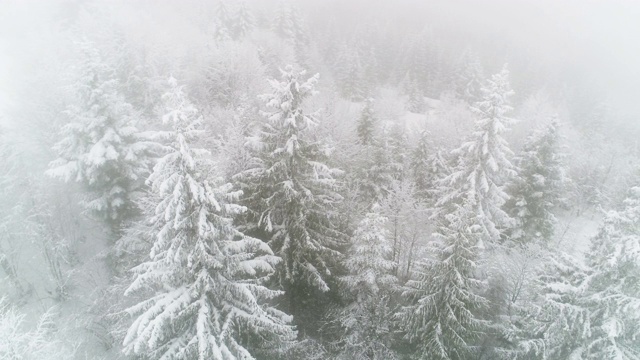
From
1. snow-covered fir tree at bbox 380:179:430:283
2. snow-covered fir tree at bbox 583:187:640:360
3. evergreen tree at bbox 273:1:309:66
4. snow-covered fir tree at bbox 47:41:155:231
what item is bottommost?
snow-covered fir tree at bbox 380:179:430:283

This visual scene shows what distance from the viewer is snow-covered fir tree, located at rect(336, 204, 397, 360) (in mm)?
17203

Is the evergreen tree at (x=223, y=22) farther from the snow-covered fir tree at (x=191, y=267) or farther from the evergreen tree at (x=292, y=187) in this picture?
the snow-covered fir tree at (x=191, y=267)

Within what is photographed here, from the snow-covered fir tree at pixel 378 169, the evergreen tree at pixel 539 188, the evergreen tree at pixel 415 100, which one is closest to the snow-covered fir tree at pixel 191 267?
the snow-covered fir tree at pixel 378 169

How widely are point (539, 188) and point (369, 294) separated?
56.8ft

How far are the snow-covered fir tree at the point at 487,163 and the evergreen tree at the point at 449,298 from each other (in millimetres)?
5159

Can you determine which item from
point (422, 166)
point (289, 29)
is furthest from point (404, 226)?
point (289, 29)

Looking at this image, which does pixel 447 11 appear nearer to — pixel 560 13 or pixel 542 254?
pixel 560 13

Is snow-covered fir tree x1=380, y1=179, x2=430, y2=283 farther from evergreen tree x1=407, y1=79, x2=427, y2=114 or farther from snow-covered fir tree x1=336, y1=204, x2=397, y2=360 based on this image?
evergreen tree x1=407, y1=79, x2=427, y2=114

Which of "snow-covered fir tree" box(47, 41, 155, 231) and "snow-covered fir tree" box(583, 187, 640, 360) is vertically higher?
"snow-covered fir tree" box(47, 41, 155, 231)

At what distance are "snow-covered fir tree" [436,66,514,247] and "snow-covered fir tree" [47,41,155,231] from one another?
17683mm

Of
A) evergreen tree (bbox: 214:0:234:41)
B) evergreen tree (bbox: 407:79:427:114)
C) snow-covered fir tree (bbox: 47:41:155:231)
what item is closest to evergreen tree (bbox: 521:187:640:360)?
snow-covered fir tree (bbox: 47:41:155:231)

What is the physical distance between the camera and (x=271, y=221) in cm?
1906

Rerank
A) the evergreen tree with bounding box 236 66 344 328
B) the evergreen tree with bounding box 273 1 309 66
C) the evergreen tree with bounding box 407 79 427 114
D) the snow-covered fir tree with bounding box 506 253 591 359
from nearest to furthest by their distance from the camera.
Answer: the snow-covered fir tree with bounding box 506 253 591 359
the evergreen tree with bounding box 236 66 344 328
the evergreen tree with bounding box 273 1 309 66
the evergreen tree with bounding box 407 79 427 114

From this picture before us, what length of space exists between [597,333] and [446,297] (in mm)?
5589
